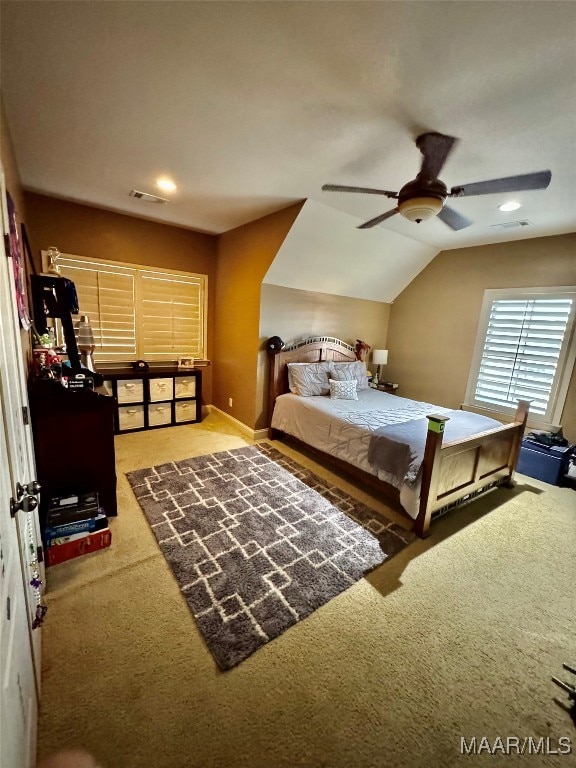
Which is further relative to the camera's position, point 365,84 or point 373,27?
point 365,84

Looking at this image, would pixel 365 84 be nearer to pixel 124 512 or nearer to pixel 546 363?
pixel 124 512

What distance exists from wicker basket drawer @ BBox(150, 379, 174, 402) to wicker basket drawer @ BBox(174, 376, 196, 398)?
Answer: 8 cm

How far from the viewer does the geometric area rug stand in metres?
1.63

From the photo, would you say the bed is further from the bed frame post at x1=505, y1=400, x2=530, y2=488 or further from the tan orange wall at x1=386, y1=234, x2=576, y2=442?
the tan orange wall at x1=386, y1=234, x2=576, y2=442

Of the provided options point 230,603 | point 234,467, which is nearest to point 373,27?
point 230,603

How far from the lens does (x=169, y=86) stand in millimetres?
1640

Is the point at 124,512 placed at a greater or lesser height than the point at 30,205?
lesser

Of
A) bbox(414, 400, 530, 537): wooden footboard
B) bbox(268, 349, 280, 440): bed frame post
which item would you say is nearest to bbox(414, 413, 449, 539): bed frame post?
bbox(414, 400, 530, 537): wooden footboard

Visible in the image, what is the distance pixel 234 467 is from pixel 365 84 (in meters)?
3.05

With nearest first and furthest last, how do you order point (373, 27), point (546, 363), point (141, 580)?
point (373, 27) → point (141, 580) → point (546, 363)

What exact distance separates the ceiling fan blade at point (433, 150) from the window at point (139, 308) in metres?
3.39

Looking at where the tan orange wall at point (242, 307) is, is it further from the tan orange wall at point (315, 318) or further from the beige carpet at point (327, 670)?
the beige carpet at point (327, 670)

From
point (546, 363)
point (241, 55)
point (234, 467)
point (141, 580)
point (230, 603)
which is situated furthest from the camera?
point (546, 363)

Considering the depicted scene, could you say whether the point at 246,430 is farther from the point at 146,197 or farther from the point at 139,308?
the point at 146,197
